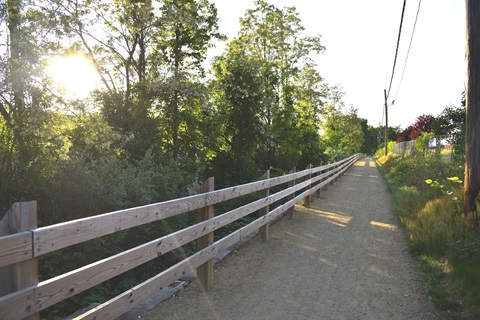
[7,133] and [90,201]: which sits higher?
[7,133]

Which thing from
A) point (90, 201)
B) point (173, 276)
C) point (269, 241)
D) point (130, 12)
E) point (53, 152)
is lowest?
point (269, 241)

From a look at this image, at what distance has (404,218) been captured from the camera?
8.53 meters

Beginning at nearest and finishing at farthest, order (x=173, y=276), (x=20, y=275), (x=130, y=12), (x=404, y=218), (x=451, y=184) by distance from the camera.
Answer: (x=20, y=275) → (x=173, y=276) → (x=404, y=218) → (x=451, y=184) → (x=130, y=12)

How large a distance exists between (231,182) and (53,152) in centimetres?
726

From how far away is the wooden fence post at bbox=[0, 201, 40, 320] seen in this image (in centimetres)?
222

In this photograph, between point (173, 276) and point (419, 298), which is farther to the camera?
point (419, 298)

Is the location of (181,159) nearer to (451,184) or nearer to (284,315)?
(451,184)

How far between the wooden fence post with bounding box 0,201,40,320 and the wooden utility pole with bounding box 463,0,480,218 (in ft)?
20.6

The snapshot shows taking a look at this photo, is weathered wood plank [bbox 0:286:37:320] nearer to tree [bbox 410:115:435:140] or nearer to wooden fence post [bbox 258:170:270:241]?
wooden fence post [bbox 258:170:270:241]

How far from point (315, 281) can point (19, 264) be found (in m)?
3.78

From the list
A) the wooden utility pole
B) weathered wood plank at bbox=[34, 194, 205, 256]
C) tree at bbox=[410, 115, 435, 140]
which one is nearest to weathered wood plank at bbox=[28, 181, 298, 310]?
weathered wood plank at bbox=[34, 194, 205, 256]

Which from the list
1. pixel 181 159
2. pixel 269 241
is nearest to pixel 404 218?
pixel 269 241

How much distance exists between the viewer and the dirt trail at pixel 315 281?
4121mm

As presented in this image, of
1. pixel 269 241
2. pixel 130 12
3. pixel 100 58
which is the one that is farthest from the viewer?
pixel 100 58
